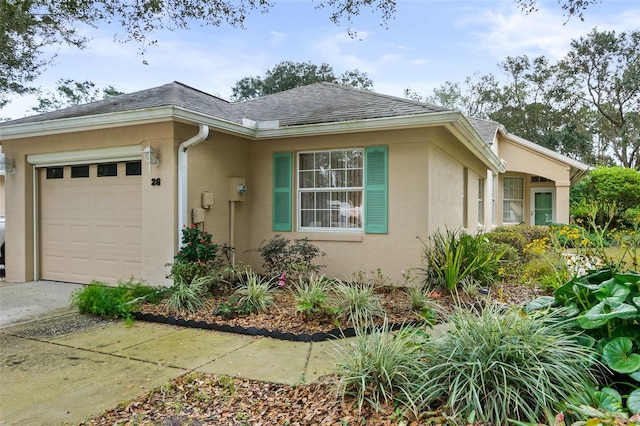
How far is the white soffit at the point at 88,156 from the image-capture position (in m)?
7.03

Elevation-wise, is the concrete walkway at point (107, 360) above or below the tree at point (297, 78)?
below

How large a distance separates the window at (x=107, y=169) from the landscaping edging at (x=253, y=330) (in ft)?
9.87

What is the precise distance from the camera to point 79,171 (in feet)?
25.5

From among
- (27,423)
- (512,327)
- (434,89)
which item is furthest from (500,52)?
(27,423)

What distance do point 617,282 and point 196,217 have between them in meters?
5.61

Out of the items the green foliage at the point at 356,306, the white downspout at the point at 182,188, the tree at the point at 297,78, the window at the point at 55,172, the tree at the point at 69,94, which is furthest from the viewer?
the tree at the point at 297,78

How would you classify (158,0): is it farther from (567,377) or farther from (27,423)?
(567,377)

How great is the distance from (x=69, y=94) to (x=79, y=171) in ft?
65.7

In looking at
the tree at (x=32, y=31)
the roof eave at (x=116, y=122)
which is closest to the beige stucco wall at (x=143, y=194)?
the roof eave at (x=116, y=122)

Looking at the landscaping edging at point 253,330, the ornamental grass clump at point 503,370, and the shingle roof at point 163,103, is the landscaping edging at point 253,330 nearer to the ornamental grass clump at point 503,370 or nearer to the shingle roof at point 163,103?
the ornamental grass clump at point 503,370

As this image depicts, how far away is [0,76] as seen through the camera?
1098cm

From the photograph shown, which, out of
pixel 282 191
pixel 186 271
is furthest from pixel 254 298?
pixel 282 191

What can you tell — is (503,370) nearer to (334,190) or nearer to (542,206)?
(334,190)

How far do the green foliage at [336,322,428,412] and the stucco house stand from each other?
13.1 ft
